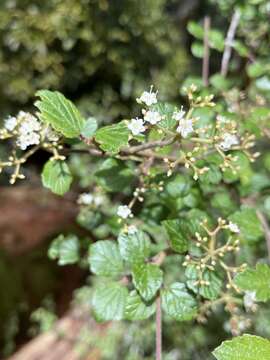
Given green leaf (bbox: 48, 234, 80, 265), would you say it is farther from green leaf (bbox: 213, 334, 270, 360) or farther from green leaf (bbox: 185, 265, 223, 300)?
green leaf (bbox: 213, 334, 270, 360)

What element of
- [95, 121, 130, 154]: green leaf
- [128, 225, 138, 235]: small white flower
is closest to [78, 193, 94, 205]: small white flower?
[128, 225, 138, 235]: small white flower

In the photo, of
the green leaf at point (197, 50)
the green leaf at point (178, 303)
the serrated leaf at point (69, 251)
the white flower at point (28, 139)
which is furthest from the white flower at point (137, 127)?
the green leaf at point (197, 50)

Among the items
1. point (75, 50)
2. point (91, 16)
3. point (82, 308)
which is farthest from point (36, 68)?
point (82, 308)

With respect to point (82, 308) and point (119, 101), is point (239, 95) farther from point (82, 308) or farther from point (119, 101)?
point (82, 308)

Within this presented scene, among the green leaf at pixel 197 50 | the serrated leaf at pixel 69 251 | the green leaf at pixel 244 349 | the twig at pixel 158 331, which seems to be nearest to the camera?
the green leaf at pixel 244 349

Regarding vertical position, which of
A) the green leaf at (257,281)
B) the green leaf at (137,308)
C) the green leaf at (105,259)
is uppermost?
the green leaf at (105,259)

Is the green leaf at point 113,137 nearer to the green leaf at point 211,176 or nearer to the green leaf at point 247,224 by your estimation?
the green leaf at point 211,176
